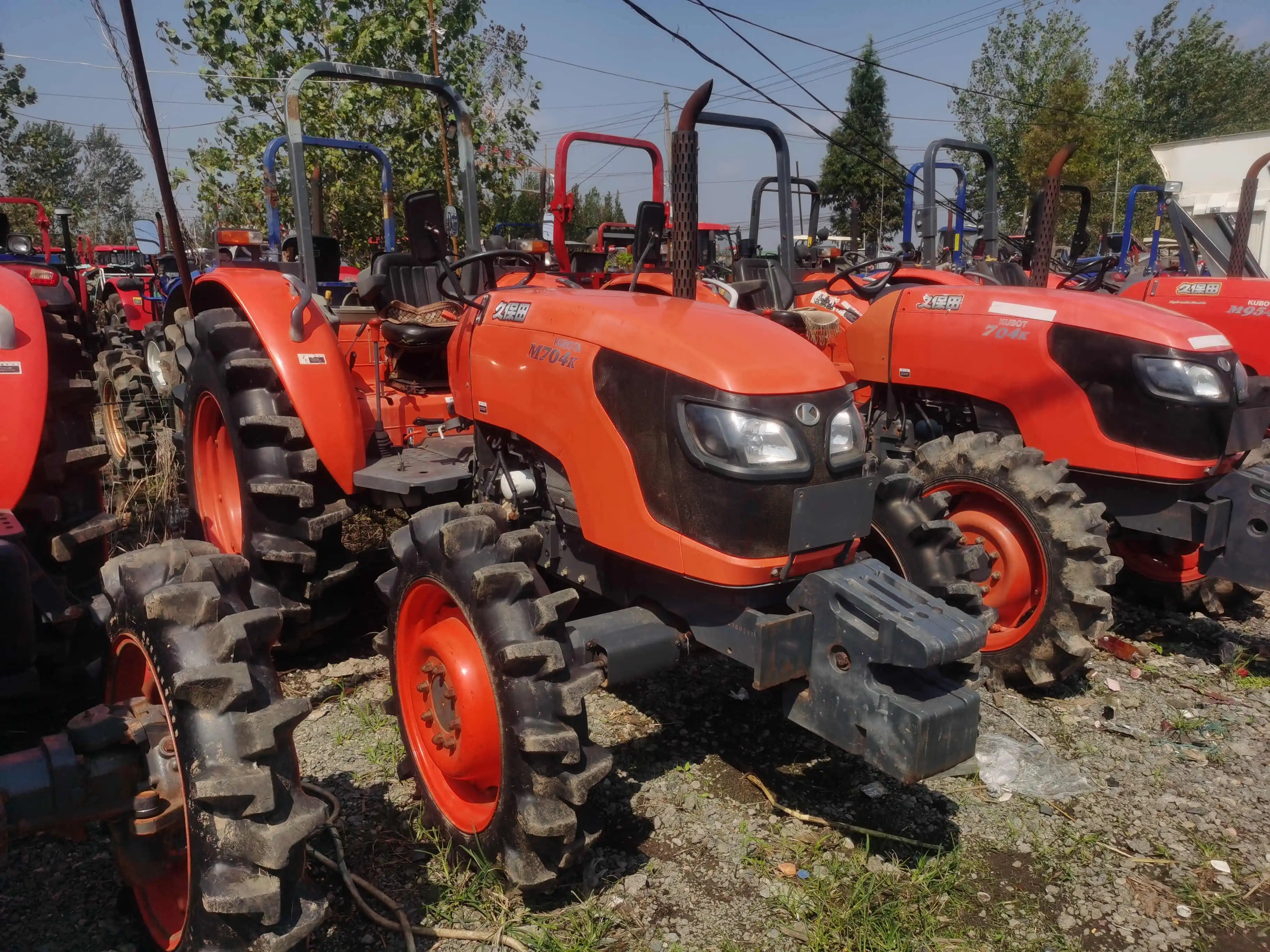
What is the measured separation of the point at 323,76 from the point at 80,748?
3.24 metres

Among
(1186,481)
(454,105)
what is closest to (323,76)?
(454,105)

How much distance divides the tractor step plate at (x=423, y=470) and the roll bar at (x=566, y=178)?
10.4 ft

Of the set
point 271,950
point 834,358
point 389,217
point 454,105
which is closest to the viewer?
point 271,950

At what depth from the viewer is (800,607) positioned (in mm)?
2285

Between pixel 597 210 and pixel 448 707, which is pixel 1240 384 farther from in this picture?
pixel 597 210

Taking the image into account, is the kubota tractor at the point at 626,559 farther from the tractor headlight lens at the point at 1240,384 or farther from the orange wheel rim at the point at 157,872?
the tractor headlight lens at the point at 1240,384

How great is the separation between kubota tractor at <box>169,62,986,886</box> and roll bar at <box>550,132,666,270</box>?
136 inches

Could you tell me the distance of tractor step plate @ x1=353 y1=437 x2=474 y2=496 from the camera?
10.3 feet

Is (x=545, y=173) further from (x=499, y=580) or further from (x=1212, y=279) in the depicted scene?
(x=499, y=580)

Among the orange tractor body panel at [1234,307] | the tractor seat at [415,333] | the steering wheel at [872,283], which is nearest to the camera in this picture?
the steering wheel at [872,283]

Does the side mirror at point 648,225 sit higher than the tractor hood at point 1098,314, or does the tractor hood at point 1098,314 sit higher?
the side mirror at point 648,225

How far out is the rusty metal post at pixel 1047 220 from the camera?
4.35 m

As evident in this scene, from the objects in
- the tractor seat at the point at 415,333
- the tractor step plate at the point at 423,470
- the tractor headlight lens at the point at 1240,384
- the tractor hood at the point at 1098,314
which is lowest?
the tractor step plate at the point at 423,470

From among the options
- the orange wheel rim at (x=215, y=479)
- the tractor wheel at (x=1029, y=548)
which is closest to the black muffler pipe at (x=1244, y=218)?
the tractor wheel at (x=1029, y=548)
